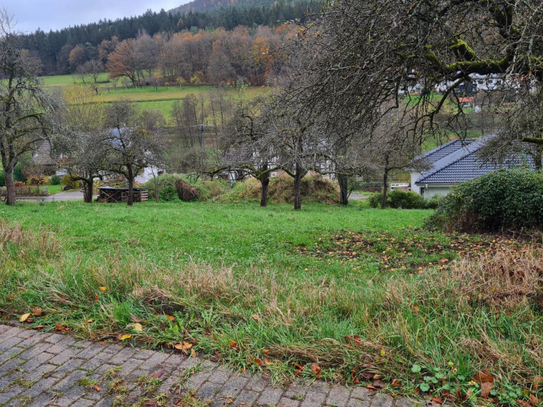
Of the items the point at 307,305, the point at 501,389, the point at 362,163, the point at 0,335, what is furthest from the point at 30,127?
the point at 501,389

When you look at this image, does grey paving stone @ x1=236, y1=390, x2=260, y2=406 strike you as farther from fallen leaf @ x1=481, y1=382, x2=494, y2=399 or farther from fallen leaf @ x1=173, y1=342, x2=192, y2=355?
fallen leaf @ x1=481, y1=382, x2=494, y2=399

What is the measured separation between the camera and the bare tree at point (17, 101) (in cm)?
1944

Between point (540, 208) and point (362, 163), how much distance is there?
1278cm

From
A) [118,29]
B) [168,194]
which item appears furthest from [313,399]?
[118,29]

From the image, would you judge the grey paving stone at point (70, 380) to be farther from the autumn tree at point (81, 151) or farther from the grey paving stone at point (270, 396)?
the autumn tree at point (81, 151)

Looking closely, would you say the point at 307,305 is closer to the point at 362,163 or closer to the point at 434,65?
the point at 434,65

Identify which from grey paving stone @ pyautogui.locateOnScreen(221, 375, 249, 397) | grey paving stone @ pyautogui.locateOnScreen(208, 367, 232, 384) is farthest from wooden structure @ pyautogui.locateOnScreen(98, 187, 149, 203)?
grey paving stone @ pyautogui.locateOnScreen(221, 375, 249, 397)

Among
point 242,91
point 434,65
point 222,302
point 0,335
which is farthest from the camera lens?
point 242,91

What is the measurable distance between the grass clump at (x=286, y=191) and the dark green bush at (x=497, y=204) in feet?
61.8

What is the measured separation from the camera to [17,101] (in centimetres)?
2017

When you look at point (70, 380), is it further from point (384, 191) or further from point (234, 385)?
point (384, 191)

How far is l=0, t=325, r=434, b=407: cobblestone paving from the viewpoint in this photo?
2693 mm

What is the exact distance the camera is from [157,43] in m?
72.4

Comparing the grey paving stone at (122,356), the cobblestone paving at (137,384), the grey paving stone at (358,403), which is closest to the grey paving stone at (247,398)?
the cobblestone paving at (137,384)
